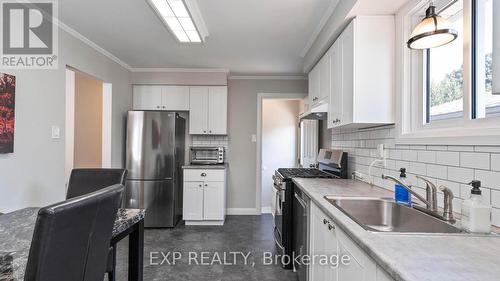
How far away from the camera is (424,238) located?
0.94 meters

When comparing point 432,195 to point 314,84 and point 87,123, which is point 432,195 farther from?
point 87,123

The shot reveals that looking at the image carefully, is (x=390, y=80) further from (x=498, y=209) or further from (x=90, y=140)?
(x=90, y=140)

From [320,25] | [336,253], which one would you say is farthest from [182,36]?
[336,253]

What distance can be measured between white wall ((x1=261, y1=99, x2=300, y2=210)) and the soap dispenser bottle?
12.6 ft

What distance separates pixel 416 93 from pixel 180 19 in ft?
6.59

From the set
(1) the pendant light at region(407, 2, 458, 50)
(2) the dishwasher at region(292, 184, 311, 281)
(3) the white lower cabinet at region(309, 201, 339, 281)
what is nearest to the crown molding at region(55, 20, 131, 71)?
(2) the dishwasher at region(292, 184, 311, 281)

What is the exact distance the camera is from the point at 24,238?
3.49ft

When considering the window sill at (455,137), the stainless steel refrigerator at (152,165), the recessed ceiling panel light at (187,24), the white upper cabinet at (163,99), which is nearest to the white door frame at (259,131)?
the white upper cabinet at (163,99)

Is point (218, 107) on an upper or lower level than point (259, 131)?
upper

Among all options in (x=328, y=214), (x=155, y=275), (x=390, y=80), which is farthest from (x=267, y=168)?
(x=328, y=214)

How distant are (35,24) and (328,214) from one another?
112 inches

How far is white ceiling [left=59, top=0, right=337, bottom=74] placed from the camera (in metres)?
2.17

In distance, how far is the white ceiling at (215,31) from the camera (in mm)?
2174

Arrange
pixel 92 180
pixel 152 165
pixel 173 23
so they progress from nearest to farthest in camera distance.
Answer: pixel 92 180 < pixel 173 23 < pixel 152 165
